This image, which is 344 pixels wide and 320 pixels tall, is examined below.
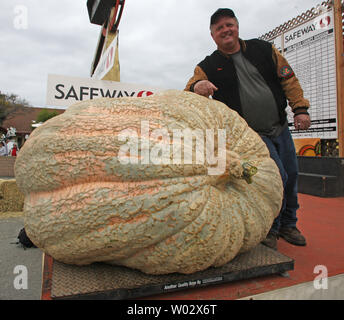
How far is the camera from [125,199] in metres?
1.08

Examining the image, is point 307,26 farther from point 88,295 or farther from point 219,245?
point 88,295

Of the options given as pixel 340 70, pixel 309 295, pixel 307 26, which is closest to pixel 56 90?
pixel 309 295

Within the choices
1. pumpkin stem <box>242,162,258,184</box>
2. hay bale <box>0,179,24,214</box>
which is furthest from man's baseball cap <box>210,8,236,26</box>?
hay bale <box>0,179,24,214</box>

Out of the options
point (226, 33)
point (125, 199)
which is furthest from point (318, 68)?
point (125, 199)

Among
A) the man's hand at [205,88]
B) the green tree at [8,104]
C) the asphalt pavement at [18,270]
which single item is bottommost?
the asphalt pavement at [18,270]

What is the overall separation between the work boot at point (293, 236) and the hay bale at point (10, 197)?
12.8 feet

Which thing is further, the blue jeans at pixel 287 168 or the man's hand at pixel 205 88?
the blue jeans at pixel 287 168

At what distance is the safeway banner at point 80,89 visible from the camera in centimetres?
273

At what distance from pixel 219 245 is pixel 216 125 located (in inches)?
25.4

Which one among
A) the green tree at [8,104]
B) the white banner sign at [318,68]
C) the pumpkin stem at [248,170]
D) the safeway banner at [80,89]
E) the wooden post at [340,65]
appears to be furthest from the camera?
the green tree at [8,104]

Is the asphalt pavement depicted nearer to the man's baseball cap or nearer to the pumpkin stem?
the pumpkin stem

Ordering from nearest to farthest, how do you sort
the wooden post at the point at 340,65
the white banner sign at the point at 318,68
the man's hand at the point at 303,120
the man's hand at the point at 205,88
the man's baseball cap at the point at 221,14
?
1. the man's hand at the point at 205,88
2. the man's baseball cap at the point at 221,14
3. the man's hand at the point at 303,120
4. the wooden post at the point at 340,65
5. the white banner sign at the point at 318,68

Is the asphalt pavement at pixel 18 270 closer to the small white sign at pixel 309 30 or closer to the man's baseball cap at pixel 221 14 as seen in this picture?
the man's baseball cap at pixel 221 14

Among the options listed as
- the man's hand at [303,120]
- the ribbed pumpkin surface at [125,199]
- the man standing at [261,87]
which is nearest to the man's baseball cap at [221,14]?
the man standing at [261,87]
